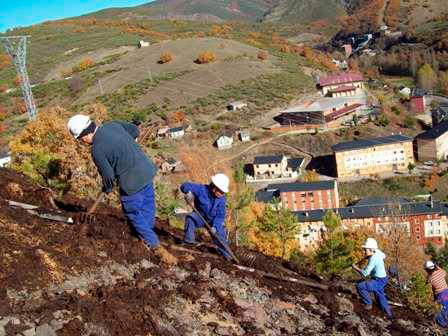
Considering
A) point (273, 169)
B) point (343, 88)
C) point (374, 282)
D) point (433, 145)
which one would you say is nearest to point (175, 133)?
point (273, 169)

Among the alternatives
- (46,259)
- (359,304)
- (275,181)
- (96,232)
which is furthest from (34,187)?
(275,181)

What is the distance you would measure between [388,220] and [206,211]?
37.9 metres

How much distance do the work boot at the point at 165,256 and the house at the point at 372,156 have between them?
4938cm

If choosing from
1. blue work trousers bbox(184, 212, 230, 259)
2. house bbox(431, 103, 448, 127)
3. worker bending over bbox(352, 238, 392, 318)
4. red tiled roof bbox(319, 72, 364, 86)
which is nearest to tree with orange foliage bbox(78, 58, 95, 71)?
red tiled roof bbox(319, 72, 364, 86)

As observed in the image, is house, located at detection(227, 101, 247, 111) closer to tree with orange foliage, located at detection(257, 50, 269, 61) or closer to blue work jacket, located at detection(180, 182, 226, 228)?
tree with orange foliage, located at detection(257, 50, 269, 61)

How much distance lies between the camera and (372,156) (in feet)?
180

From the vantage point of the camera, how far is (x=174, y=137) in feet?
195

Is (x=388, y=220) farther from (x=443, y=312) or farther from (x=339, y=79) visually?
(x=339, y=79)

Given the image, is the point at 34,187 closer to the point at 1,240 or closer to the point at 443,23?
the point at 1,240

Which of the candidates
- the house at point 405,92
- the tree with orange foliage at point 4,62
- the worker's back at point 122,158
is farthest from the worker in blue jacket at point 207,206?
the tree with orange foliage at point 4,62

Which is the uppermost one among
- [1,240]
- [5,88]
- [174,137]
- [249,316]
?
[1,240]

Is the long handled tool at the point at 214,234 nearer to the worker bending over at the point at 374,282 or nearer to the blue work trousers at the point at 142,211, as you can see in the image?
the blue work trousers at the point at 142,211

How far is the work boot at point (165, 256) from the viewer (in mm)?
5984

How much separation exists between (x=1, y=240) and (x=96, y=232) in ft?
3.91
